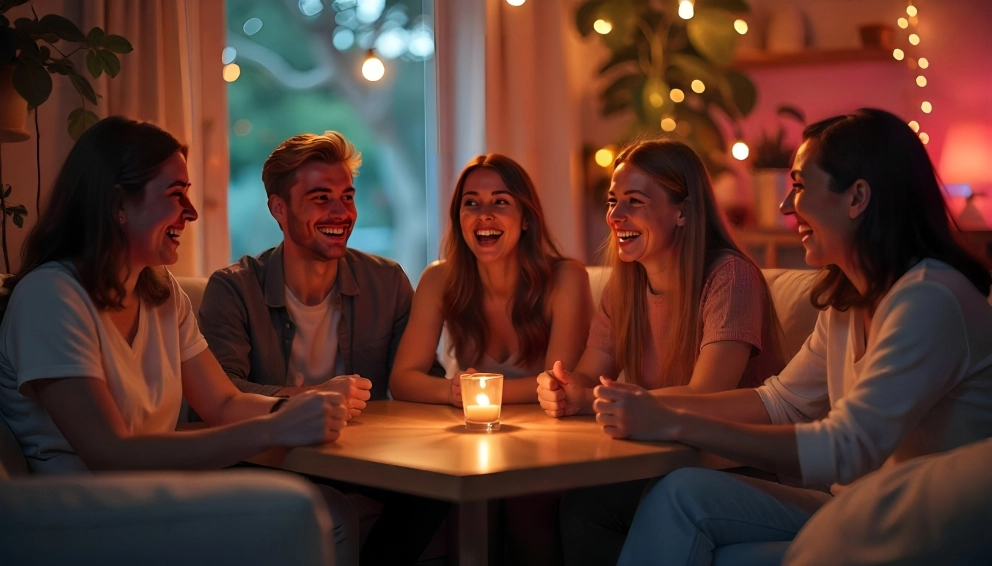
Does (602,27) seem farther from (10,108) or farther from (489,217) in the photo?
(10,108)

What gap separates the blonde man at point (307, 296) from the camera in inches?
111

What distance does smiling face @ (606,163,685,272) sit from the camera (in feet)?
8.20

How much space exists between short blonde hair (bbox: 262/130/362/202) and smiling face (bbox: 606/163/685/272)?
3.08ft

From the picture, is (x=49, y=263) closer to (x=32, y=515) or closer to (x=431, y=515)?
(x=32, y=515)

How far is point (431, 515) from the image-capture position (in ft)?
8.52

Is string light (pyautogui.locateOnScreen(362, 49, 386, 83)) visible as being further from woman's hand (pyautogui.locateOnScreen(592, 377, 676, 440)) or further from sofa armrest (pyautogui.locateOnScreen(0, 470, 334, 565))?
sofa armrest (pyautogui.locateOnScreen(0, 470, 334, 565))

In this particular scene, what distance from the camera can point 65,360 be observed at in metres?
1.74

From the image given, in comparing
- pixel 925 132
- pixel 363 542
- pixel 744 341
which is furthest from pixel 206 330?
pixel 925 132

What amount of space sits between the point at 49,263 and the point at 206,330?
0.93 meters

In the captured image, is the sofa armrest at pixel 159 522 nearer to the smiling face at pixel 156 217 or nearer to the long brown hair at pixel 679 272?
the smiling face at pixel 156 217

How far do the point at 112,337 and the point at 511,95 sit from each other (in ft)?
10.5

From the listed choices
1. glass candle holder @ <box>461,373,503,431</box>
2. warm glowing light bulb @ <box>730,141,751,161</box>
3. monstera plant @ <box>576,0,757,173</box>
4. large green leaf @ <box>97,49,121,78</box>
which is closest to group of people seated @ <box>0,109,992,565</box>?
glass candle holder @ <box>461,373,503,431</box>

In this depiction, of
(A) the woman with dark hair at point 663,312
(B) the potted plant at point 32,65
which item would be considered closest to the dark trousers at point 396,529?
(A) the woman with dark hair at point 663,312

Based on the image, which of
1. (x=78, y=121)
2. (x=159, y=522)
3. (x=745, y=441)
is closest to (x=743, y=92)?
(x=78, y=121)
